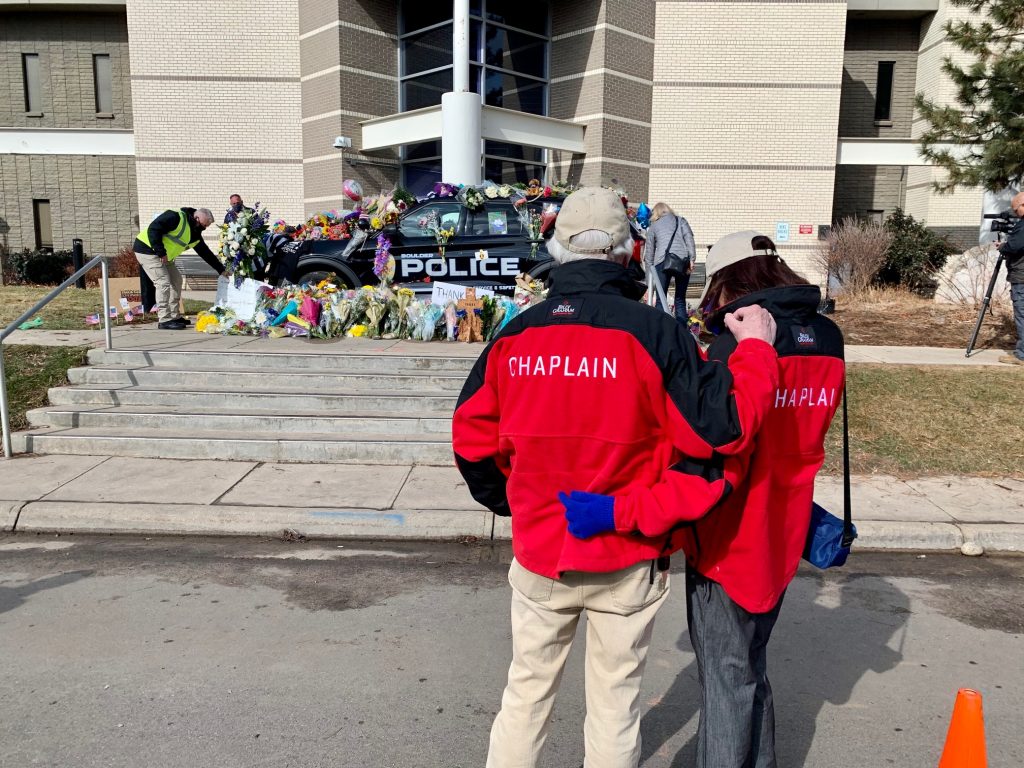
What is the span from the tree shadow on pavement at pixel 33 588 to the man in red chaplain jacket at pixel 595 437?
3222 mm

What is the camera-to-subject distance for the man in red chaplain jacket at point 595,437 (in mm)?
2094

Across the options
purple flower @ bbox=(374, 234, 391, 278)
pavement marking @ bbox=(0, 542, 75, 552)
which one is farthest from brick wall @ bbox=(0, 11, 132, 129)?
pavement marking @ bbox=(0, 542, 75, 552)

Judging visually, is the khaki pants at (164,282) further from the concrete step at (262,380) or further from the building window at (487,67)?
the building window at (487,67)

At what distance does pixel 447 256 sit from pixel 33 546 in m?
7.20

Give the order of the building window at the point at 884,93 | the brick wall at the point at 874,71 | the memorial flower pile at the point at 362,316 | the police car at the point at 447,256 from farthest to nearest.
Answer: the building window at the point at 884,93
the brick wall at the point at 874,71
the police car at the point at 447,256
the memorial flower pile at the point at 362,316

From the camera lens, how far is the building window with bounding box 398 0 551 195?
18.6m

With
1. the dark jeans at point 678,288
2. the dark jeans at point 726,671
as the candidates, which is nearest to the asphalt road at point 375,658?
the dark jeans at point 726,671

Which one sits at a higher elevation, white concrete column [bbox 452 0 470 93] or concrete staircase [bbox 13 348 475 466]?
white concrete column [bbox 452 0 470 93]

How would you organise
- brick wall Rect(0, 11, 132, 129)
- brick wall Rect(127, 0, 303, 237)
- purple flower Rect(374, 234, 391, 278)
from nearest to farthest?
purple flower Rect(374, 234, 391, 278)
brick wall Rect(127, 0, 303, 237)
brick wall Rect(0, 11, 132, 129)

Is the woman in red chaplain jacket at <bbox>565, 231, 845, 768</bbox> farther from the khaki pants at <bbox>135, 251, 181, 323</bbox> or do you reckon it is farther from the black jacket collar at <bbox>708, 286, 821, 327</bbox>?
the khaki pants at <bbox>135, 251, 181, 323</bbox>

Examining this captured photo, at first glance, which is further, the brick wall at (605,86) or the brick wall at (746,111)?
the brick wall at (746,111)

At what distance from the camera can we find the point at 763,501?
2.26m

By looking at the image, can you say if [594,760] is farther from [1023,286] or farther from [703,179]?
[703,179]

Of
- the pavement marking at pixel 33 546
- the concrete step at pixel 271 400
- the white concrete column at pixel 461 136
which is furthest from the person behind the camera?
the white concrete column at pixel 461 136
